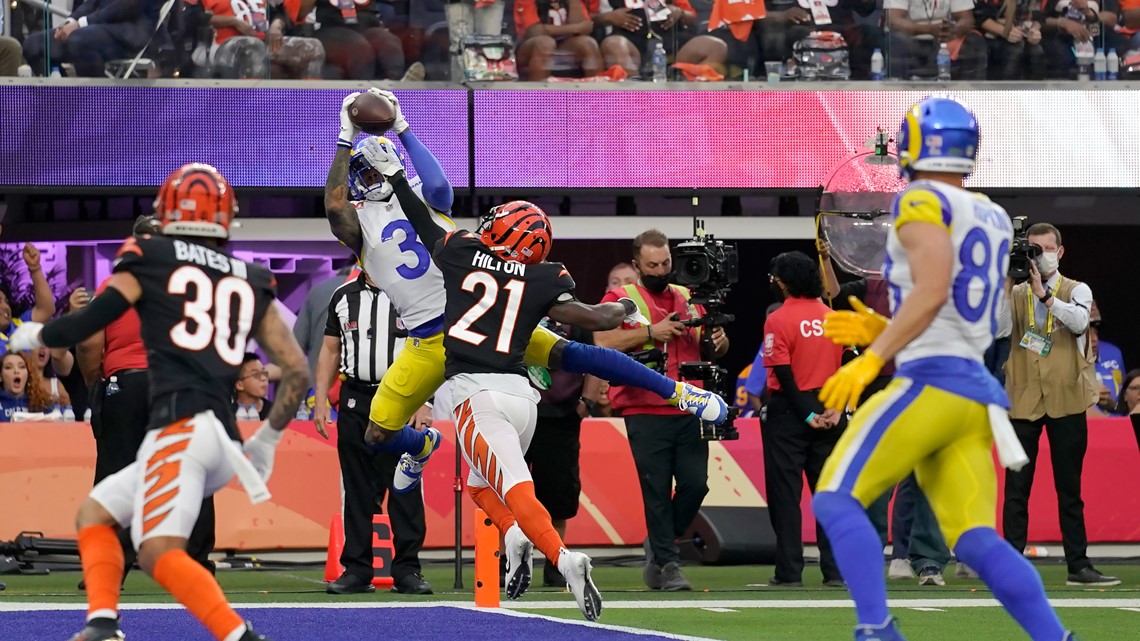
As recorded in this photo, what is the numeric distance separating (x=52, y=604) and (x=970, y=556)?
4.83 m

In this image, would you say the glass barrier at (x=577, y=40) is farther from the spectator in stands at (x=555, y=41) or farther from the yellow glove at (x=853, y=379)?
the yellow glove at (x=853, y=379)

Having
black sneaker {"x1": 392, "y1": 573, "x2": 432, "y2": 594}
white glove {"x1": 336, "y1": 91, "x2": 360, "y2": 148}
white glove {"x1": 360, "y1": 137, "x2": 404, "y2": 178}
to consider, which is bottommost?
black sneaker {"x1": 392, "y1": 573, "x2": 432, "y2": 594}

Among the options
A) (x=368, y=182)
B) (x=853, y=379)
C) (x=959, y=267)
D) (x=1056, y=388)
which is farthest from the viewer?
(x=1056, y=388)

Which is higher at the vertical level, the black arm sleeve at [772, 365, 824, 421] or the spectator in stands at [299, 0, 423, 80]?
the spectator in stands at [299, 0, 423, 80]

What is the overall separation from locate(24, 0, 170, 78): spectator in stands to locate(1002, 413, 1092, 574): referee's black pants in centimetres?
Result: 706

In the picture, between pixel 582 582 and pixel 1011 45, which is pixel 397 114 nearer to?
pixel 582 582

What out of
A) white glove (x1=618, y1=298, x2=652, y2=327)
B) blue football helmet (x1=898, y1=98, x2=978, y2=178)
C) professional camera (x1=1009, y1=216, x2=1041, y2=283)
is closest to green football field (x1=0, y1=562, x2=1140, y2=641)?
white glove (x1=618, y1=298, x2=652, y2=327)

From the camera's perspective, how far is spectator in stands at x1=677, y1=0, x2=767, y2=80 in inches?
543

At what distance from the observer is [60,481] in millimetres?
11570

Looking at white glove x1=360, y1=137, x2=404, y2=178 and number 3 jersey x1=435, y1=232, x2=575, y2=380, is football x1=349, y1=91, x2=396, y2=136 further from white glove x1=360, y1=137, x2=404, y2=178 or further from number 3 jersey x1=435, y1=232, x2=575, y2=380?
number 3 jersey x1=435, y1=232, x2=575, y2=380

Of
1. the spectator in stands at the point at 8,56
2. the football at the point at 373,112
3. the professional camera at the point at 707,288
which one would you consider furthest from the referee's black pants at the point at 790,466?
the spectator in stands at the point at 8,56

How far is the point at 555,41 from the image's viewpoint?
13.7m

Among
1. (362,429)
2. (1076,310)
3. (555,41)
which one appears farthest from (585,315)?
(555,41)

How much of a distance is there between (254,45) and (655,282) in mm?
4829
